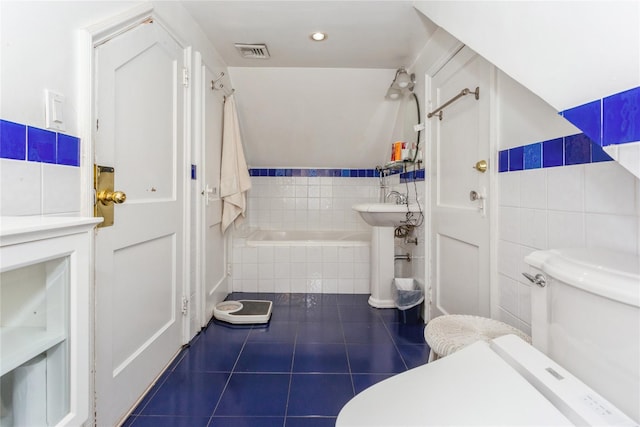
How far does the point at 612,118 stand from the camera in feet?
2.29

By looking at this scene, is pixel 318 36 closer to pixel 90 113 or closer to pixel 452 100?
pixel 452 100

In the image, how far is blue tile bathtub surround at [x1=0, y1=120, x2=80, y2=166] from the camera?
2.59ft

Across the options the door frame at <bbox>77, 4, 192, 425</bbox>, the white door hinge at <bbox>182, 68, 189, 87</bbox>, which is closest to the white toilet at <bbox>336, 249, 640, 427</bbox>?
the door frame at <bbox>77, 4, 192, 425</bbox>

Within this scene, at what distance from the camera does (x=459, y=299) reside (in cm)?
179

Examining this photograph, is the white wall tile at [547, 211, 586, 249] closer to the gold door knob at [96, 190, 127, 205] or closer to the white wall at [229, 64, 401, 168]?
the gold door knob at [96, 190, 127, 205]

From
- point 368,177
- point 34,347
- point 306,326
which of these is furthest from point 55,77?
point 368,177

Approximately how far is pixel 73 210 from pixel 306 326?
159cm

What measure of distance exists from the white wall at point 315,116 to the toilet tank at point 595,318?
2459 millimetres

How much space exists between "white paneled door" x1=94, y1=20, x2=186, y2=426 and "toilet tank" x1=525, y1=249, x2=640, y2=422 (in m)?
1.48

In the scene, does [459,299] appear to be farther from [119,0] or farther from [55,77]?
[119,0]

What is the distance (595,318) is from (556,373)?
0.15 metres

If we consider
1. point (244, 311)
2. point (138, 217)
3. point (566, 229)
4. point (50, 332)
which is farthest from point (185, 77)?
point (566, 229)

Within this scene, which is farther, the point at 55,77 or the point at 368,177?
the point at 368,177

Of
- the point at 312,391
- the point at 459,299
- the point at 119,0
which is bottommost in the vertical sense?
the point at 312,391
